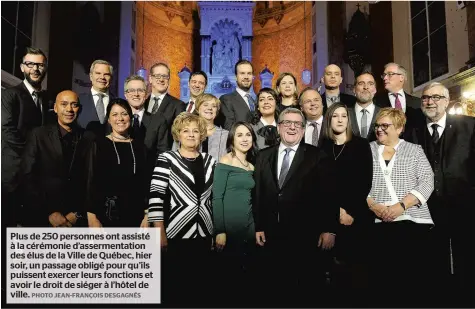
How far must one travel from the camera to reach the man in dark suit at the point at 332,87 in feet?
12.6

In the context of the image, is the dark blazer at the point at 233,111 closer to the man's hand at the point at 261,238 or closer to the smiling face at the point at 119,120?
the smiling face at the point at 119,120

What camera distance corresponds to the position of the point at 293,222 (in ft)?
9.14

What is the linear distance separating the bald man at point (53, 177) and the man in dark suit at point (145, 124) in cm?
44

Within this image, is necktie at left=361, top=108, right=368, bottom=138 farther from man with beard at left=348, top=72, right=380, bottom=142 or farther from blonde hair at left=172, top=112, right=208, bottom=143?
blonde hair at left=172, top=112, right=208, bottom=143

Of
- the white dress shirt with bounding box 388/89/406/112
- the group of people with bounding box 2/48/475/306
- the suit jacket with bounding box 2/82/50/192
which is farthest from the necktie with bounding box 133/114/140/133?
the white dress shirt with bounding box 388/89/406/112

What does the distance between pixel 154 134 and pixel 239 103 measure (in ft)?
2.81

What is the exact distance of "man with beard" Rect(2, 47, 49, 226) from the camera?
128 inches

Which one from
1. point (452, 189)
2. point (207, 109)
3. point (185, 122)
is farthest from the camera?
point (207, 109)

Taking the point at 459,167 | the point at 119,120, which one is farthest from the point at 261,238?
the point at 459,167

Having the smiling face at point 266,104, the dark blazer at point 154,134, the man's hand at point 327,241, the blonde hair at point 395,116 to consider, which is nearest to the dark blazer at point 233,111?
the smiling face at point 266,104

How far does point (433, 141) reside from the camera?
10.8ft

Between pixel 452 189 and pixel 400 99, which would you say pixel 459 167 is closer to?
pixel 452 189

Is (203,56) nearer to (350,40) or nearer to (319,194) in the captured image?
(350,40)

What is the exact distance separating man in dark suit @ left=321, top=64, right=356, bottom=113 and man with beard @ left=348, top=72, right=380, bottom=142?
0.27 meters
